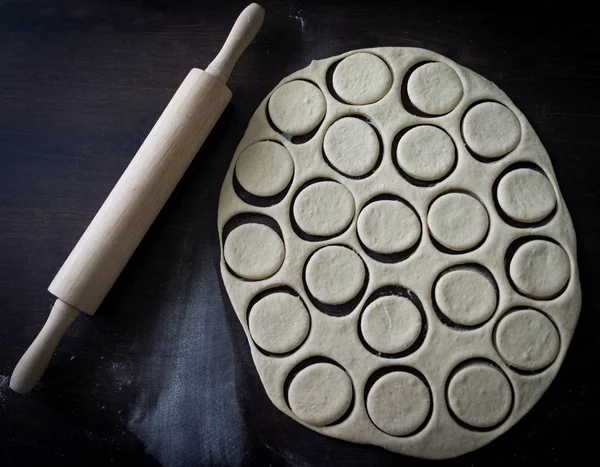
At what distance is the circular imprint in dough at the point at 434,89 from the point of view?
1.35 meters

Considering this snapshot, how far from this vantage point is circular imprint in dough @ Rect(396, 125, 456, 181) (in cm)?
131

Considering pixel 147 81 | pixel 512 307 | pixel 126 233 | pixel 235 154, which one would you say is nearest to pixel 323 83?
pixel 235 154

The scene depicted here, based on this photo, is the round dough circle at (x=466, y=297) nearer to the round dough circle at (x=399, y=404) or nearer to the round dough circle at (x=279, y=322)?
the round dough circle at (x=399, y=404)

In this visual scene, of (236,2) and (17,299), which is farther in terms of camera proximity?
(236,2)

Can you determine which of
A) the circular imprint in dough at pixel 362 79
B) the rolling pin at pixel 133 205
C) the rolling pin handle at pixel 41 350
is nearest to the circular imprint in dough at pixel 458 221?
the circular imprint in dough at pixel 362 79

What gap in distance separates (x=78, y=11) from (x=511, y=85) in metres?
1.20

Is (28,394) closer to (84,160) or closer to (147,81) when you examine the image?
(84,160)

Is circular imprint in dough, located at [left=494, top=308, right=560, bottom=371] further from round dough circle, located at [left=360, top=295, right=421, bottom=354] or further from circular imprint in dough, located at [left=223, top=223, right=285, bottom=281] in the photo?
circular imprint in dough, located at [left=223, top=223, right=285, bottom=281]

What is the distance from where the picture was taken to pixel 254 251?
50.9 inches

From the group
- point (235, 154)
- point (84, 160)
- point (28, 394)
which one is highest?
point (235, 154)

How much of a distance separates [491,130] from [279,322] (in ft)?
2.32

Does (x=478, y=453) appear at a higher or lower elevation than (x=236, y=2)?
lower

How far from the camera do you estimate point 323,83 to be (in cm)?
137

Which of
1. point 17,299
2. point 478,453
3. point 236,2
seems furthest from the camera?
point 236,2
